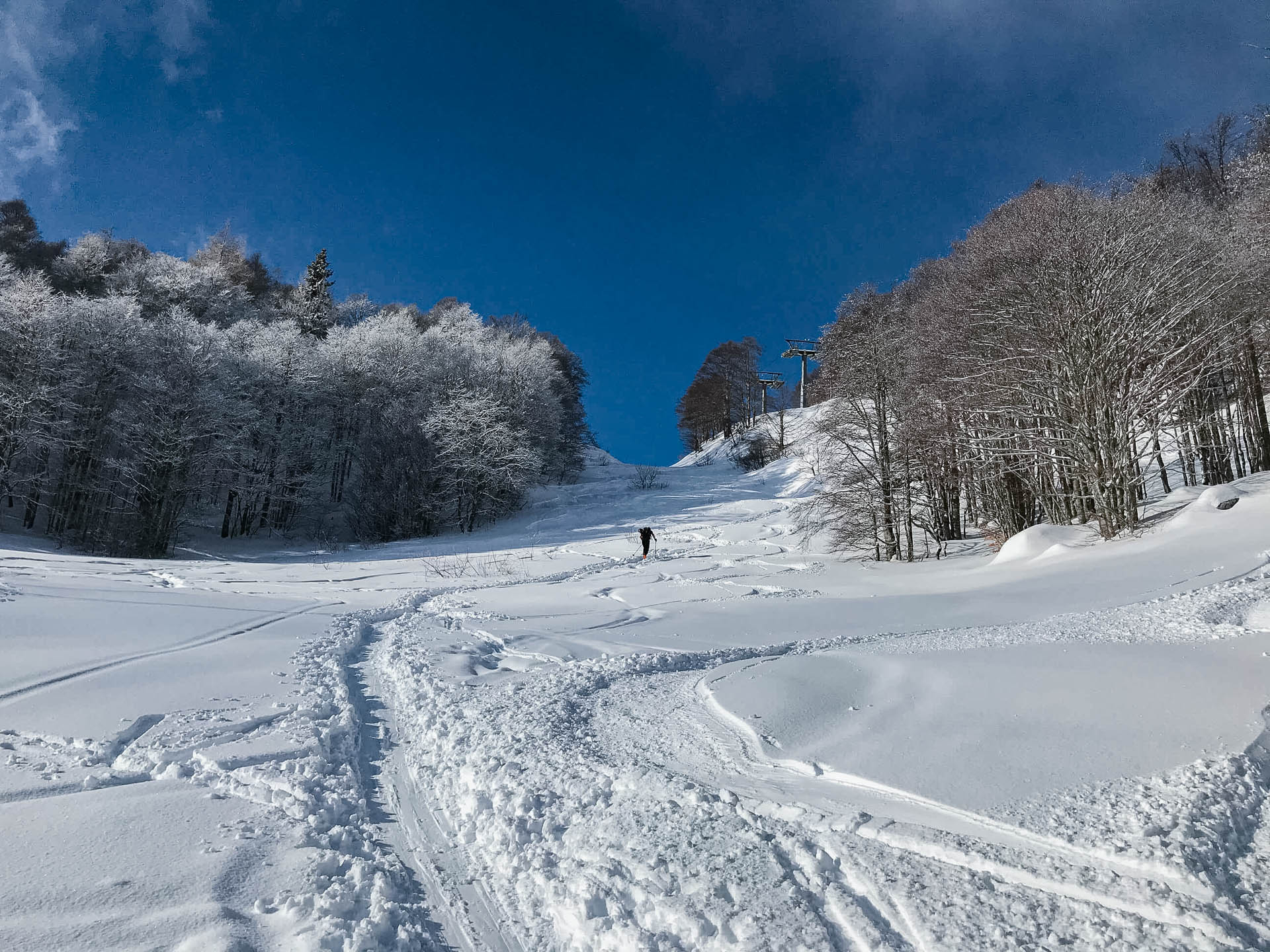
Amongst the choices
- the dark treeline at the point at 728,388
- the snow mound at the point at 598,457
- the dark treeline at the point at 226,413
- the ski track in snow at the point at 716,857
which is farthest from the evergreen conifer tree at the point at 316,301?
the ski track in snow at the point at 716,857

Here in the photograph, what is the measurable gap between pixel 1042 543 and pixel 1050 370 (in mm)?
3330

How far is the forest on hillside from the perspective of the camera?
10.6 meters

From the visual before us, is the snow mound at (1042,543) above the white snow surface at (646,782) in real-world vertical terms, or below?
above

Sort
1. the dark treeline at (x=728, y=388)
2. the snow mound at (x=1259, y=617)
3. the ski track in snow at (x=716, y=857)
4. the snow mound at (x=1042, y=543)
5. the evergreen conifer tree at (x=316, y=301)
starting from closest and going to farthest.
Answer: the ski track in snow at (x=716, y=857), the snow mound at (x=1259, y=617), the snow mound at (x=1042, y=543), the evergreen conifer tree at (x=316, y=301), the dark treeline at (x=728, y=388)

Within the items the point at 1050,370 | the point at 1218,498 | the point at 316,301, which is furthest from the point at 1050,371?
the point at 316,301

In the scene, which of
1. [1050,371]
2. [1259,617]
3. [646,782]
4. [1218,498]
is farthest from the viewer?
[1050,371]

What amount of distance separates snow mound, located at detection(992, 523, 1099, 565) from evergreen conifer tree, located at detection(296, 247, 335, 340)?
37247mm

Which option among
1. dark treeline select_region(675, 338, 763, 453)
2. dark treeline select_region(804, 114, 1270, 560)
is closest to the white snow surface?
Result: dark treeline select_region(804, 114, 1270, 560)

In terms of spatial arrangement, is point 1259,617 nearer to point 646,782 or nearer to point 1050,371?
point 646,782

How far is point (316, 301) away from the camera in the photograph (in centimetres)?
3959

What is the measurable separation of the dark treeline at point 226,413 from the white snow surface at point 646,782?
64.2 feet

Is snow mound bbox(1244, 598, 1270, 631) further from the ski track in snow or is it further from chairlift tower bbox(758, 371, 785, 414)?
chairlift tower bbox(758, 371, 785, 414)

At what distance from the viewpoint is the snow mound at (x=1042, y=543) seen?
32.6ft

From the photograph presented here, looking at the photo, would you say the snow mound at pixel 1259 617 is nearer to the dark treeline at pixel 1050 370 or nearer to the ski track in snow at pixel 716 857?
the ski track in snow at pixel 716 857
